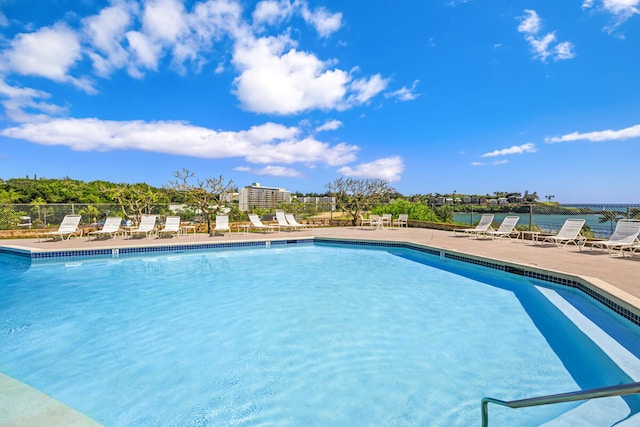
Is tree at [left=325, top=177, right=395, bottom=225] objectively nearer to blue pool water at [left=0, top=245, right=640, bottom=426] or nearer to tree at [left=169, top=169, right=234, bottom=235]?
tree at [left=169, top=169, right=234, bottom=235]

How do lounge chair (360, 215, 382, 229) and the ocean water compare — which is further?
lounge chair (360, 215, 382, 229)

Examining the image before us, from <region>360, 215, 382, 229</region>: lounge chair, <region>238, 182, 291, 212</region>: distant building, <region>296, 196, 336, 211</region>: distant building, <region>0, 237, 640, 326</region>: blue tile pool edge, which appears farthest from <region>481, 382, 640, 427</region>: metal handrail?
<region>238, 182, 291, 212</region>: distant building

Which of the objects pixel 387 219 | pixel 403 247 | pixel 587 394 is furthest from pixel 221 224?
pixel 587 394

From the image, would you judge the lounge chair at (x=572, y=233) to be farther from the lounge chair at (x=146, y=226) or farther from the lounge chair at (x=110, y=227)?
the lounge chair at (x=110, y=227)

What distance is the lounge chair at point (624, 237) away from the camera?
675 centimetres

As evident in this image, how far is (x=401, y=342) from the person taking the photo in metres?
3.70

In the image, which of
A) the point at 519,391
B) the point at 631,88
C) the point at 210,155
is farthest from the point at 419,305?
the point at 210,155

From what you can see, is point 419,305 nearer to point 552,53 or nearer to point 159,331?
point 159,331

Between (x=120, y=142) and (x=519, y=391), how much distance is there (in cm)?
2398

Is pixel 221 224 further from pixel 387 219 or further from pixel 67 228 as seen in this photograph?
pixel 387 219

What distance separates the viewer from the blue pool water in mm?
2564

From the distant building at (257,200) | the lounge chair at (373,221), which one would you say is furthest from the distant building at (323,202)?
the lounge chair at (373,221)

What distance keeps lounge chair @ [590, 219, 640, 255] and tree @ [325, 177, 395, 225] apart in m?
9.64

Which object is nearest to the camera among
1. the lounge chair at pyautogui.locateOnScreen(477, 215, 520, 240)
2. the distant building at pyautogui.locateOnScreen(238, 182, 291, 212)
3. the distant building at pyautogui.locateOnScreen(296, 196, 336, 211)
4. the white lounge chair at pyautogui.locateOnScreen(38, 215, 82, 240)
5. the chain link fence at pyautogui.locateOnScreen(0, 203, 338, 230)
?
the lounge chair at pyautogui.locateOnScreen(477, 215, 520, 240)
